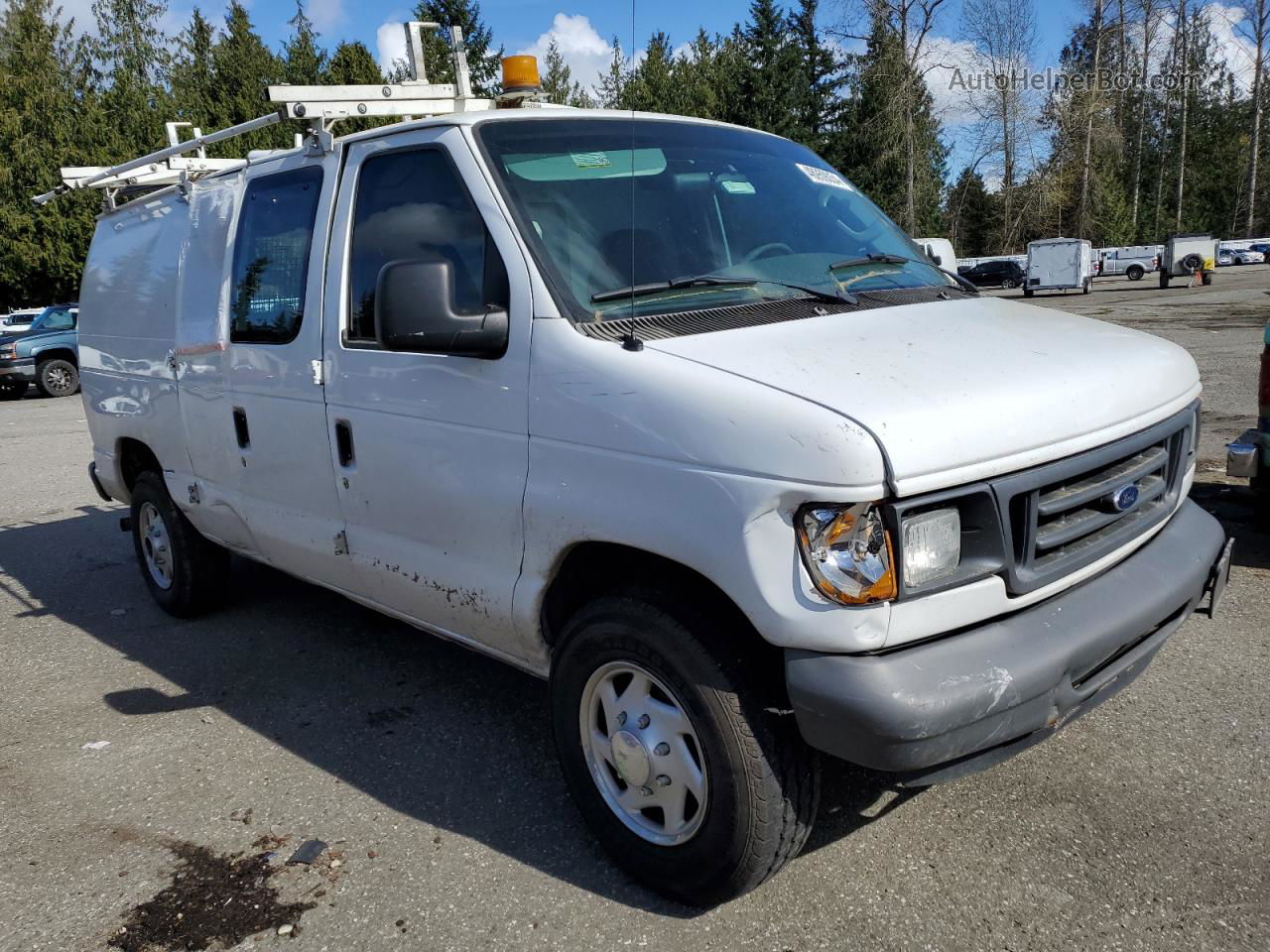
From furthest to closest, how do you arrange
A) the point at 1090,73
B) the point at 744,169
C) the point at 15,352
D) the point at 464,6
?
the point at 1090,73, the point at 464,6, the point at 15,352, the point at 744,169

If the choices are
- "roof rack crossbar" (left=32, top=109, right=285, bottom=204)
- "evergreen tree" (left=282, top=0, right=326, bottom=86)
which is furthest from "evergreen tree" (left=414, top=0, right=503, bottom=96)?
"roof rack crossbar" (left=32, top=109, right=285, bottom=204)

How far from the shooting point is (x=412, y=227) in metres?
3.43

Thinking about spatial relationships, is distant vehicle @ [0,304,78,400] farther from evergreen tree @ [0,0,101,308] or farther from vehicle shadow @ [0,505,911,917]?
vehicle shadow @ [0,505,911,917]

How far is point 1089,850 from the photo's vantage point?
2.96 metres

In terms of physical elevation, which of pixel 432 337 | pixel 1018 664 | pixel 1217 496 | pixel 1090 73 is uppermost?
pixel 1090 73

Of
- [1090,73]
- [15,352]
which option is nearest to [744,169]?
[15,352]

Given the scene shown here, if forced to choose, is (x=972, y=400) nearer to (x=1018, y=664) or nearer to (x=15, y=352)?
(x=1018, y=664)

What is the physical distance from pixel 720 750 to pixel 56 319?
2173 cm

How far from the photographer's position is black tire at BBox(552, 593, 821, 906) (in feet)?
8.30

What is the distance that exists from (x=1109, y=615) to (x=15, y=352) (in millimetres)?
21398

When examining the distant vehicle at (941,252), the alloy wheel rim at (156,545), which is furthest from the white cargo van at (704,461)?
the alloy wheel rim at (156,545)

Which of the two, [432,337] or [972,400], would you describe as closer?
[972,400]

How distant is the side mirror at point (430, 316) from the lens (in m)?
2.90

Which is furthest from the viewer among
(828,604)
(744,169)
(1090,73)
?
(1090,73)
